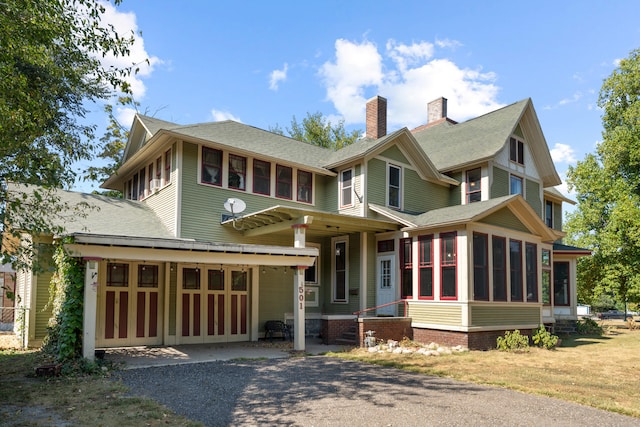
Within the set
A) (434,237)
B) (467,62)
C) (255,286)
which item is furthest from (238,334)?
(467,62)

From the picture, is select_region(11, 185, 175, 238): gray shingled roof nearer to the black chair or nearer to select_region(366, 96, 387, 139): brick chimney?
the black chair

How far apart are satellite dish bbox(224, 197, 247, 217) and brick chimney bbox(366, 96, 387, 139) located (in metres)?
8.07

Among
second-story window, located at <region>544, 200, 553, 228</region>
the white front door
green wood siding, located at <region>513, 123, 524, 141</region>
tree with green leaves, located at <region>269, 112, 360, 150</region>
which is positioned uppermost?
tree with green leaves, located at <region>269, 112, 360, 150</region>

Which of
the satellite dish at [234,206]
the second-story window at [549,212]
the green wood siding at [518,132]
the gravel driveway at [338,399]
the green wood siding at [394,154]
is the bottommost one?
the gravel driveway at [338,399]

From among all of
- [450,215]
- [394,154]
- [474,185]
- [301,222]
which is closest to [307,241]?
[301,222]

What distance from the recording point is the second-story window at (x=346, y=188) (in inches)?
643

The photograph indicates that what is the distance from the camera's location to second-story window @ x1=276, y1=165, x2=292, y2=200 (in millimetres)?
15867

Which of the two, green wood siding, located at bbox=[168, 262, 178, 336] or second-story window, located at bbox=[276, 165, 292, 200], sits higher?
second-story window, located at bbox=[276, 165, 292, 200]

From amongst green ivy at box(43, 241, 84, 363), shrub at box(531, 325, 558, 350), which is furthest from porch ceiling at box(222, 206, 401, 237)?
shrub at box(531, 325, 558, 350)

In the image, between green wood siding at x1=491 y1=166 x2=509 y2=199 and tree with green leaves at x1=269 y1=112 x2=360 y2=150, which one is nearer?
green wood siding at x1=491 y1=166 x2=509 y2=199

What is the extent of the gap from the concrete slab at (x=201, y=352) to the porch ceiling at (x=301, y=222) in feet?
10.6

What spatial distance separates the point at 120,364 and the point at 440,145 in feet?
49.3

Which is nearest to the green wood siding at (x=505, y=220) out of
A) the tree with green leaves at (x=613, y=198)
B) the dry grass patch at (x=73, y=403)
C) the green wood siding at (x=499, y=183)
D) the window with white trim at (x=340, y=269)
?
the green wood siding at (x=499, y=183)

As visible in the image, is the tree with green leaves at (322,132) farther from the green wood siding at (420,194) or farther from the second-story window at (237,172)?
the second-story window at (237,172)
